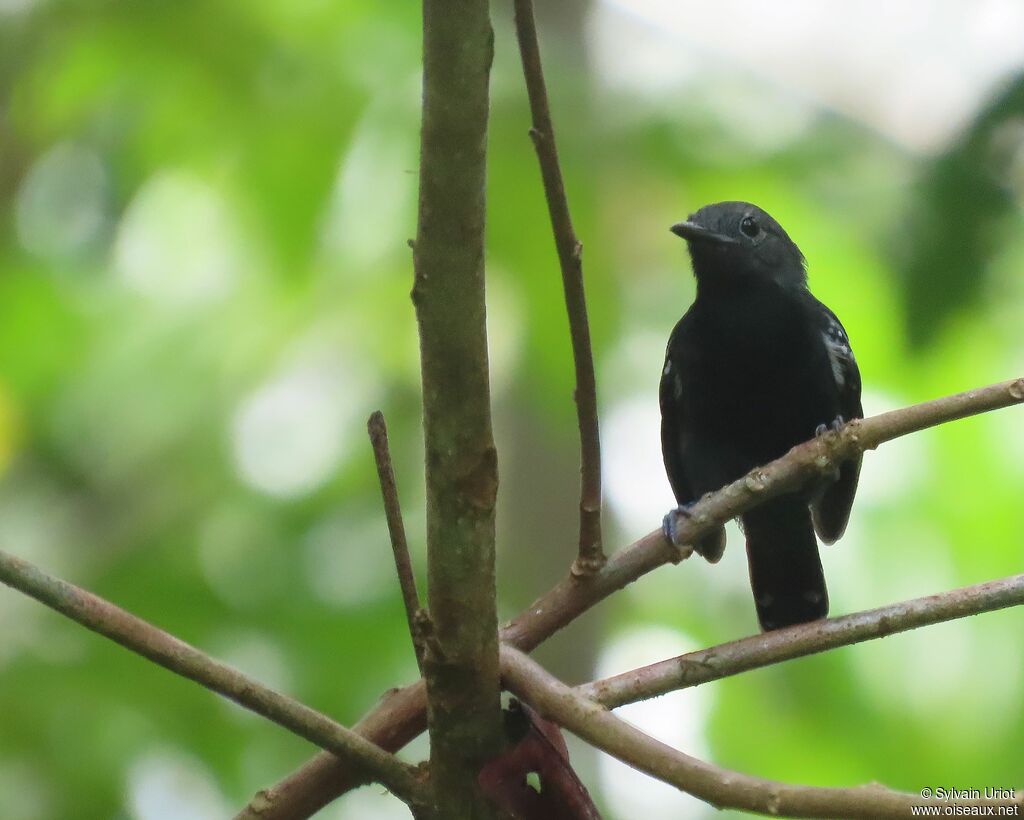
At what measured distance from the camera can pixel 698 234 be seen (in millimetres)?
4070

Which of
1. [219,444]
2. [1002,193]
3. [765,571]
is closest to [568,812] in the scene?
[1002,193]

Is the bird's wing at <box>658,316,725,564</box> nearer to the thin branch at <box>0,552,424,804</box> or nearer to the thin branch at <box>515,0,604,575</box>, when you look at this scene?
the thin branch at <box>515,0,604,575</box>

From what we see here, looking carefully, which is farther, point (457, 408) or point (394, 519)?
point (394, 519)

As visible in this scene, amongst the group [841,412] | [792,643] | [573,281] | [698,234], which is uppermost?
[698,234]

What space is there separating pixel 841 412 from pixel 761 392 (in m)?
0.28

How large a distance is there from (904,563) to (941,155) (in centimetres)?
363

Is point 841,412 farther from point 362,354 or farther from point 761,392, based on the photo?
point 362,354

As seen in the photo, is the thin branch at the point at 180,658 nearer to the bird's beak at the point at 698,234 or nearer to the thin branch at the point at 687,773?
the thin branch at the point at 687,773

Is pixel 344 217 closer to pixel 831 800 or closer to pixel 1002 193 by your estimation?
pixel 1002 193

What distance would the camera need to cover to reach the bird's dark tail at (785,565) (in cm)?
395

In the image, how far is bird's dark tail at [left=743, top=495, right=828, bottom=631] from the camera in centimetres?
395

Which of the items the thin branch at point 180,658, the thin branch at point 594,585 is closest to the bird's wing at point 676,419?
the thin branch at point 594,585

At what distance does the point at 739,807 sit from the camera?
5.45 ft

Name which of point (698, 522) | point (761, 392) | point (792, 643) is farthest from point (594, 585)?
point (761, 392)
